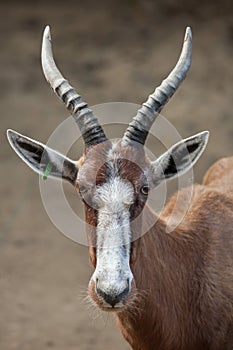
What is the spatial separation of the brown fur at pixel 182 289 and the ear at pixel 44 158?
2.11ft

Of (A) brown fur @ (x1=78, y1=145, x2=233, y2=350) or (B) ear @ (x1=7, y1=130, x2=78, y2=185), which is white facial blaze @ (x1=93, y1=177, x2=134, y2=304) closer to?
(A) brown fur @ (x1=78, y1=145, x2=233, y2=350)

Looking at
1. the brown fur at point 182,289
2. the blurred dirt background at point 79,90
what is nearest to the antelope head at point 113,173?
the brown fur at point 182,289

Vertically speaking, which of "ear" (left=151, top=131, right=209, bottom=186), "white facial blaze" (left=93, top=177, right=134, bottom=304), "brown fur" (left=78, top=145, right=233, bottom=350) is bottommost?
"brown fur" (left=78, top=145, right=233, bottom=350)

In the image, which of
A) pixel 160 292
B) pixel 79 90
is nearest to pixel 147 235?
pixel 160 292

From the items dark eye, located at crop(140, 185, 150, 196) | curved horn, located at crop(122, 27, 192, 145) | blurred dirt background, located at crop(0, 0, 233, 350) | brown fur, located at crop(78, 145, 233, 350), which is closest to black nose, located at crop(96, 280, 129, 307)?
brown fur, located at crop(78, 145, 233, 350)

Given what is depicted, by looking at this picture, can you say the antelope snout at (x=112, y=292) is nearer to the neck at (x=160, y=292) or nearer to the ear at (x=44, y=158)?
the neck at (x=160, y=292)

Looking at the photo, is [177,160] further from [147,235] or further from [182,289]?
[182,289]

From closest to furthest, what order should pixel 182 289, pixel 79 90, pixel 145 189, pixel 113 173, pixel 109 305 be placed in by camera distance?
1. pixel 109 305
2. pixel 113 173
3. pixel 145 189
4. pixel 182 289
5. pixel 79 90

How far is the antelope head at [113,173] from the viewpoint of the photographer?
593 cm

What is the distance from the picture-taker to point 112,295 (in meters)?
5.83

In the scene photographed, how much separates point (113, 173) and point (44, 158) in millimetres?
728

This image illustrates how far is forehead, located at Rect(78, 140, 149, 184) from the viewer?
6090 millimetres

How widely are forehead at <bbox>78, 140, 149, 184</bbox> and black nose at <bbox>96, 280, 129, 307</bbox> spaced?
29.9 inches

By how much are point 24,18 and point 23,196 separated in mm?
5376
